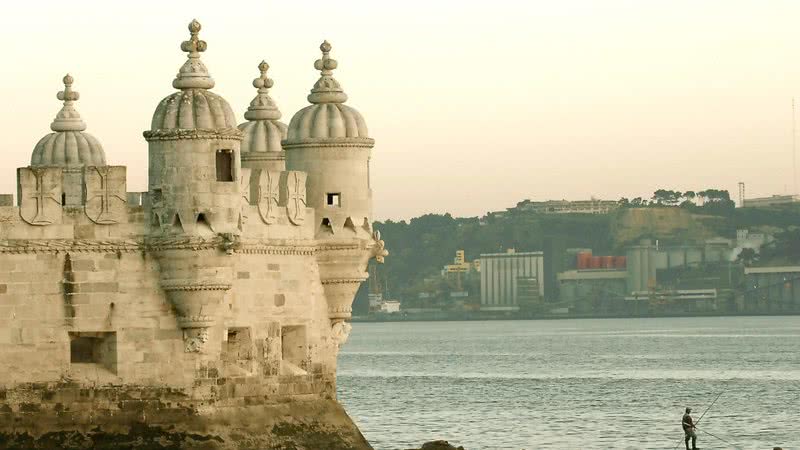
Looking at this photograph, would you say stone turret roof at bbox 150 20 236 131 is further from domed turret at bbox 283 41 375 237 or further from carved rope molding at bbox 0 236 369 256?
domed turret at bbox 283 41 375 237

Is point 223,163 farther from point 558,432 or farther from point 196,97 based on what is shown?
point 558,432

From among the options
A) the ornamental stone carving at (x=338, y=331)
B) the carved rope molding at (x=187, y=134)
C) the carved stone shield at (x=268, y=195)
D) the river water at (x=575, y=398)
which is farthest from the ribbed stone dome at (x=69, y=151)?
the river water at (x=575, y=398)

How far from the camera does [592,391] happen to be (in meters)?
106

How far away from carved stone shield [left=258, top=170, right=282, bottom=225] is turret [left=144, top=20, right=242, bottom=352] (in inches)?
81.2

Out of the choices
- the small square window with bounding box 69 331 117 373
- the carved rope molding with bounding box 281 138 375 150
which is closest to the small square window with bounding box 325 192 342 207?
the carved rope molding with bounding box 281 138 375 150

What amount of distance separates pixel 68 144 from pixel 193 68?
789cm

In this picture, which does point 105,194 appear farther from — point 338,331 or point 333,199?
point 338,331

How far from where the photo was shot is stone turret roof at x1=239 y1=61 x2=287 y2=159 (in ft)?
190

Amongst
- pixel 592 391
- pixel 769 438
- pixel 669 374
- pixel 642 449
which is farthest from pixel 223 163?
pixel 669 374

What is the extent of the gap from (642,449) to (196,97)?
25163mm

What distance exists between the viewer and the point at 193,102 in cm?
4850

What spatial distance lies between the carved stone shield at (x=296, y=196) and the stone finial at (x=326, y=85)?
2583mm

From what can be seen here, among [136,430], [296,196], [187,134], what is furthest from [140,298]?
[296,196]

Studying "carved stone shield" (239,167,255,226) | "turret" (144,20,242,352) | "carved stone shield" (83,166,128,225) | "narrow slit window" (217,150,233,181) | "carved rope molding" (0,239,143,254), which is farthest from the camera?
"carved stone shield" (239,167,255,226)
